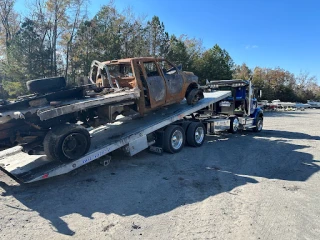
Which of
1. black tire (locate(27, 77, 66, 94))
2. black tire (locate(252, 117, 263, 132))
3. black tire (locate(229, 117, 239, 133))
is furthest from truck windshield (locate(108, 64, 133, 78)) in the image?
black tire (locate(252, 117, 263, 132))

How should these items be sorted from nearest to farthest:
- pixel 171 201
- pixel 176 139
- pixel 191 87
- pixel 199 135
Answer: pixel 171 201 < pixel 176 139 < pixel 199 135 < pixel 191 87

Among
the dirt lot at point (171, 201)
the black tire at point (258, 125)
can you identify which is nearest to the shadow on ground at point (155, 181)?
the dirt lot at point (171, 201)

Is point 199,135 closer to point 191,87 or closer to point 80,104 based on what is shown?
point 191,87

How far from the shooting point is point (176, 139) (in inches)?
341

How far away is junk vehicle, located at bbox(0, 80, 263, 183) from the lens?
5699mm

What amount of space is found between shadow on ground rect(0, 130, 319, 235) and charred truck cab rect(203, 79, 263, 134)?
10.7ft

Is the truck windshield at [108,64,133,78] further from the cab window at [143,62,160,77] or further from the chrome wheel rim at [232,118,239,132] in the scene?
the chrome wheel rim at [232,118,239,132]

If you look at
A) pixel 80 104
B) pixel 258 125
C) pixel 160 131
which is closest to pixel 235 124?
pixel 258 125

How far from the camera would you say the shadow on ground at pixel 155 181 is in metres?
4.66

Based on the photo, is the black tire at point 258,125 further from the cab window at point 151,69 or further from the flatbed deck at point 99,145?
the cab window at point 151,69

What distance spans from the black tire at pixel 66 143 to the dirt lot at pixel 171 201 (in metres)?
0.64

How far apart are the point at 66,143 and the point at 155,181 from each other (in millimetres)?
2074

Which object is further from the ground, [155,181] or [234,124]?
[234,124]

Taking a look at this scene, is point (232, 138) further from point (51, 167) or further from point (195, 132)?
point (51, 167)
